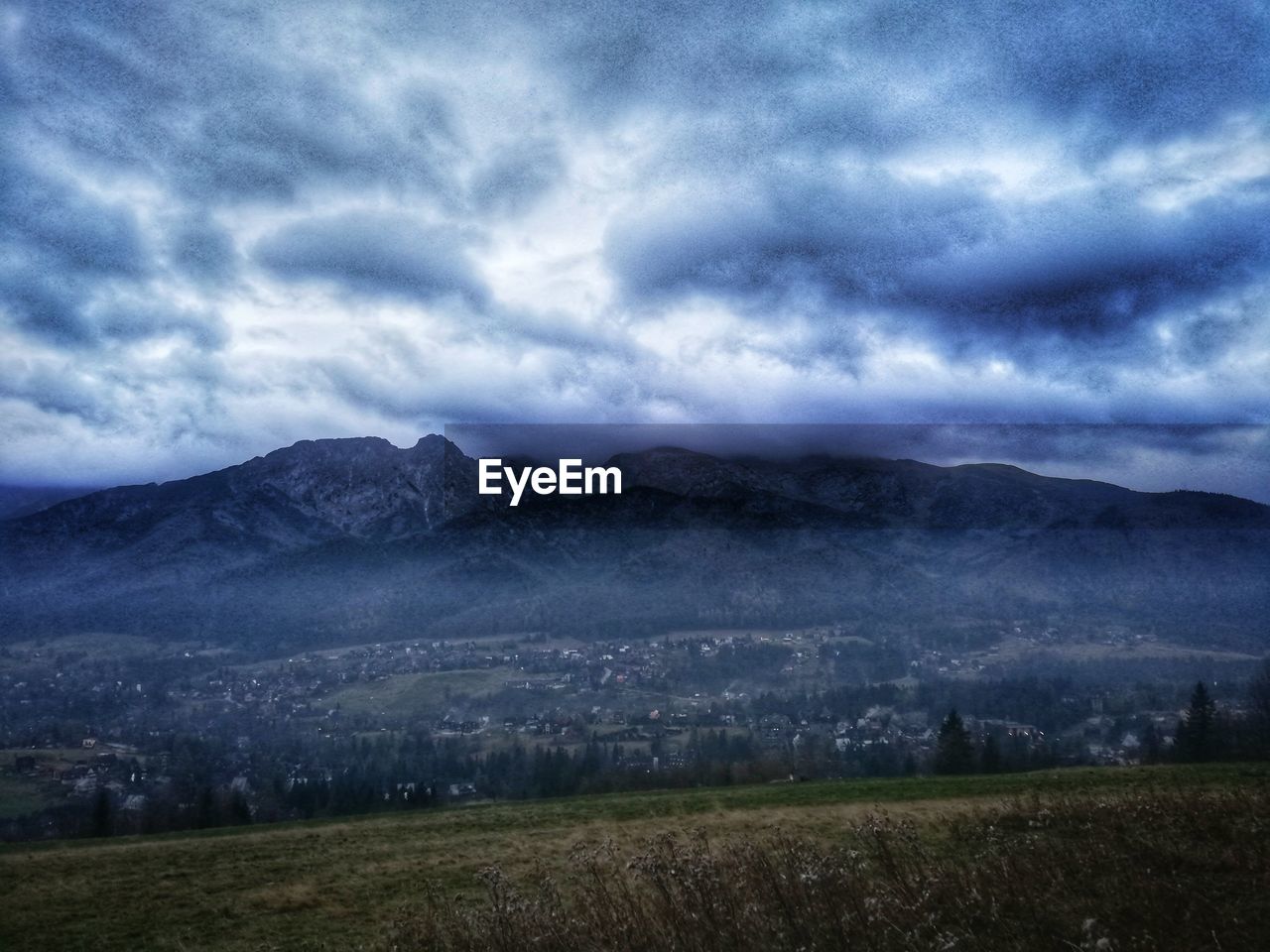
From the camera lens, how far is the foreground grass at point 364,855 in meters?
13.8

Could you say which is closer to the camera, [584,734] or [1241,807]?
[1241,807]

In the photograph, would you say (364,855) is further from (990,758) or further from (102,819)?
(990,758)

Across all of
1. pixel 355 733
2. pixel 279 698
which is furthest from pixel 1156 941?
pixel 279 698

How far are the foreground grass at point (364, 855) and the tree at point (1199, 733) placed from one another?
21.4 meters

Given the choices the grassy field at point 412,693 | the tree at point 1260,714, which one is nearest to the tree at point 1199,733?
the tree at point 1260,714

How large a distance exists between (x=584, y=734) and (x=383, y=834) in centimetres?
10243

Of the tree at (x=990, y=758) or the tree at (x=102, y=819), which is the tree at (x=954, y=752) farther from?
the tree at (x=102, y=819)

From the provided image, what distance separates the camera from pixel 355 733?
128500mm

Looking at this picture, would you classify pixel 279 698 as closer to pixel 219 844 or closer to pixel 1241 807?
pixel 219 844

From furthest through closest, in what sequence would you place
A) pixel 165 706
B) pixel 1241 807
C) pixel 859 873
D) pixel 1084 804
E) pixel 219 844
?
pixel 165 706 < pixel 219 844 < pixel 1084 804 < pixel 1241 807 < pixel 859 873

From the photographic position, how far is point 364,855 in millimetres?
19047

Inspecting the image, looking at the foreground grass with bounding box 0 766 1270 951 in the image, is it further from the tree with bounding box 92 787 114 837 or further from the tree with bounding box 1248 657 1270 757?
the tree with bounding box 1248 657 1270 757

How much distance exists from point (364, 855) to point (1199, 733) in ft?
145

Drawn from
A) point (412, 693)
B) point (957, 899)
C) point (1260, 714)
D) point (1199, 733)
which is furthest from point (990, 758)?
point (412, 693)
